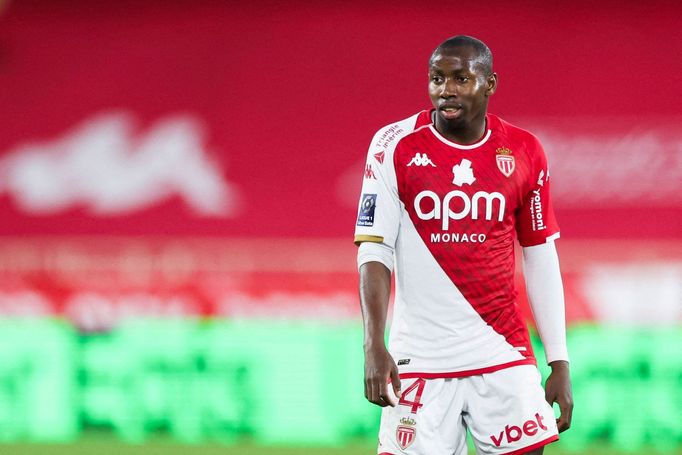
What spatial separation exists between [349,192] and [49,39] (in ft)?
8.61

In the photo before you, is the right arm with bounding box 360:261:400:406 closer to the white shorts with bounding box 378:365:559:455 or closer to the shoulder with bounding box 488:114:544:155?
the white shorts with bounding box 378:365:559:455

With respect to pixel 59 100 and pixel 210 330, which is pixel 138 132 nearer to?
pixel 59 100

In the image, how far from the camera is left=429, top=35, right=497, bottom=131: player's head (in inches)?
107

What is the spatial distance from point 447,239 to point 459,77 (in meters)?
0.38

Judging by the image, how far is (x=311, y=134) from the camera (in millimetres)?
8461

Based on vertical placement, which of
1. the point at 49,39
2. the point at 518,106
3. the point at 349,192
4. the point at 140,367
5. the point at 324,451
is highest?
the point at 49,39

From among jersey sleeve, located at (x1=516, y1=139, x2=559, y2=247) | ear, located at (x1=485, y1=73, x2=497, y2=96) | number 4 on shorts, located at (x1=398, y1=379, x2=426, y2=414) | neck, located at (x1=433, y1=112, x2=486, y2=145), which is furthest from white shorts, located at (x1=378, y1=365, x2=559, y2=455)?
ear, located at (x1=485, y1=73, x2=497, y2=96)

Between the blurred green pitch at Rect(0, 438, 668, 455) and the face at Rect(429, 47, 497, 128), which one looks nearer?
the face at Rect(429, 47, 497, 128)

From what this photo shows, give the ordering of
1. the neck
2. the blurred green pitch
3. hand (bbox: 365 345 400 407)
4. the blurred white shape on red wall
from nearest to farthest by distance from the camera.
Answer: hand (bbox: 365 345 400 407), the neck, the blurred green pitch, the blurred white shape on red wall

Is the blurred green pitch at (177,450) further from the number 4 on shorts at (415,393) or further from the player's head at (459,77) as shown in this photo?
the player's head at (459,77)

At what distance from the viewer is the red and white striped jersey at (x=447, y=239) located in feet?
9.18

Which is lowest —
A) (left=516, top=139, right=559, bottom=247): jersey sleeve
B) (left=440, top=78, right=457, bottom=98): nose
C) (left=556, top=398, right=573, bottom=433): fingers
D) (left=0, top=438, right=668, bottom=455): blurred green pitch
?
(left=0, top=438, right=668, bottom=455): blurred green pitch

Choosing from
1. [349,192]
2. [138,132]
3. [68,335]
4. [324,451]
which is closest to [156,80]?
[138,132]

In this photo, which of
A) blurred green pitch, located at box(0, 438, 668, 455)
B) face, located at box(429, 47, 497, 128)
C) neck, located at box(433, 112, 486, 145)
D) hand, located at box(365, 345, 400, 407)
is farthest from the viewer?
blurred green pitch, located at box(0, 438, 668, 455)
